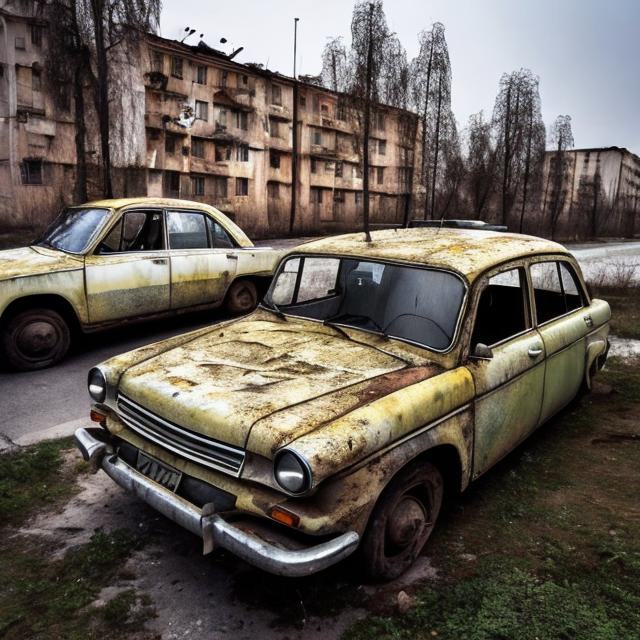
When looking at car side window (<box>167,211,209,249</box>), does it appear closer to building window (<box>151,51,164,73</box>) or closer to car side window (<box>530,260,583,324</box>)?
car side window (<box>530,260,583,324</box>)

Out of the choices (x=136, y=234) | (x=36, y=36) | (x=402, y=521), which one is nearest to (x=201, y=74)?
(x=36, y=36)

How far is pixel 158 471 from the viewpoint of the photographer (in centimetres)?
272

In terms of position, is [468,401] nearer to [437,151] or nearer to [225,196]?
[225,196]

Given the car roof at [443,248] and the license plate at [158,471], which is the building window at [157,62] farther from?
the license plate at [158,471]

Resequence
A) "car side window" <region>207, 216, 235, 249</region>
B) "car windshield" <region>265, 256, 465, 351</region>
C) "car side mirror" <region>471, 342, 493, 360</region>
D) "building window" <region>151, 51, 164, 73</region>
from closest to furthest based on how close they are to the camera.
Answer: "car side mirror" <region>471, 342, 493, 360</region> → "car windshield" <region>265, 256, 465, 351</region> → "car side window" <region>207, 216, 235, 249</region> → "building window" <region>151, 51, 164, 73</region>

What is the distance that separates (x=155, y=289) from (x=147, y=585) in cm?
447

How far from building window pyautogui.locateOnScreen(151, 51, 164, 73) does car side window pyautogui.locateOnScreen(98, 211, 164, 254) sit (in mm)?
28775

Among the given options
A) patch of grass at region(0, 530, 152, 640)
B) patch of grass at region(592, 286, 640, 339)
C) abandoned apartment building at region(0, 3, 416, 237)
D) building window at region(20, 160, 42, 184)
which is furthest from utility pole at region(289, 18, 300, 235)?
patch of grass at region(0, 530, 152, 640)

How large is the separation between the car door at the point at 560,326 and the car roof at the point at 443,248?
21 cm

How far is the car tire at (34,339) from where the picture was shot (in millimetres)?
5770

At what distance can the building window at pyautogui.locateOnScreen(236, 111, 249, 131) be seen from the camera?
35812mm

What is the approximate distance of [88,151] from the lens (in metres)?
25.3

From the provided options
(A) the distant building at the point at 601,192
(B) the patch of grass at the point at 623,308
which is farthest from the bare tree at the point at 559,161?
(B) the patch of grass at the point at 623,308

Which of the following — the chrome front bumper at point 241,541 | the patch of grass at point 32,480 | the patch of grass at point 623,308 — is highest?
the chrome front bumper at point 241,541
